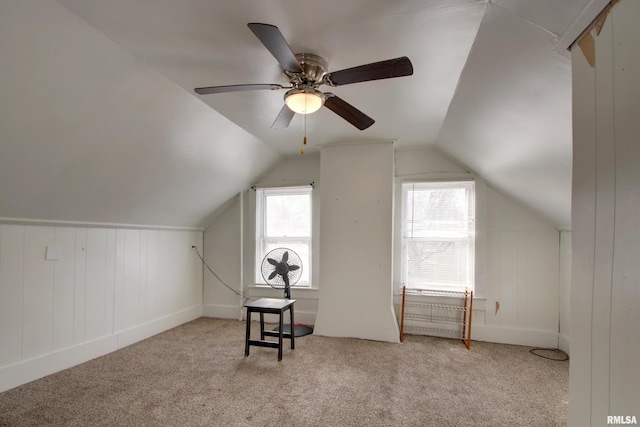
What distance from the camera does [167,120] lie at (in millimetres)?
2492

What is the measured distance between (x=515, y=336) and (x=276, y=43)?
147 inches

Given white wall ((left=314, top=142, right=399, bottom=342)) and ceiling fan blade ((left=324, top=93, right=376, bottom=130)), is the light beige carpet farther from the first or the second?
ceiling fan blade ((left=324, top=93, right=376, bottom=130))

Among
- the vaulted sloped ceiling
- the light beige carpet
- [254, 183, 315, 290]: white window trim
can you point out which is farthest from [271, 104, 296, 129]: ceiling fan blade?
the light beige carpet

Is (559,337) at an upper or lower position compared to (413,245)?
lower

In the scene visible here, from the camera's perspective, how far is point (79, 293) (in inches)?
114

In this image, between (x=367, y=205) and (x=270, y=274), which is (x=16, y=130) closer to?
(x=270, y=274)

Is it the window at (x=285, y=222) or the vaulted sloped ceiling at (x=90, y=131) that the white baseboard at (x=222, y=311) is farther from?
the vaulted sloped ceiling at (x=90, y=131)

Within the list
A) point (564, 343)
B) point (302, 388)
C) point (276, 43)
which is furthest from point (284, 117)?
point (564, 343)

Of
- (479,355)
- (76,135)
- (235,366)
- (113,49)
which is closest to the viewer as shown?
(113,49)

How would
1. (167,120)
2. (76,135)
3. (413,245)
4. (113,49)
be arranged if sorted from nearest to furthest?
(113,49)
(76,135)
(167,120)
(413,245)

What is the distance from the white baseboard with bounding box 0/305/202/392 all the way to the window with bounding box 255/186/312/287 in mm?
1337

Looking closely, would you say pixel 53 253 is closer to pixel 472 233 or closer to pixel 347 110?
pixel 347 110

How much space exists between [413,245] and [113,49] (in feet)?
10.9

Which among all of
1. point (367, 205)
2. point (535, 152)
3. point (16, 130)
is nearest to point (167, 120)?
point (16, 130)
